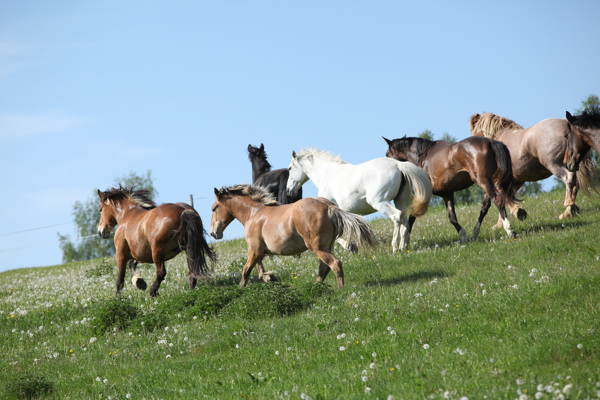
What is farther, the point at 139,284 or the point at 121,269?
the point at 121,269

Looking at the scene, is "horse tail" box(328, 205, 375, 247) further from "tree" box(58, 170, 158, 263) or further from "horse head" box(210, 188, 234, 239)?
"tree" box(58, 170, 158, 263)

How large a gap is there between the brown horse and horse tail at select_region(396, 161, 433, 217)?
4.74 meters

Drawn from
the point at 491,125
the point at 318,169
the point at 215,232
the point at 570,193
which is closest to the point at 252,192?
the point at 215,232

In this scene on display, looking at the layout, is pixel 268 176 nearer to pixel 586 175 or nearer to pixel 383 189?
pixel 383 189

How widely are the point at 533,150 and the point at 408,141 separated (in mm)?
3370

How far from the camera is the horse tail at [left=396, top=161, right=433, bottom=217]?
1338cm

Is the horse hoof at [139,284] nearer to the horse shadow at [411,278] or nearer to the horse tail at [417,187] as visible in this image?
the horse shadow at [411,278]

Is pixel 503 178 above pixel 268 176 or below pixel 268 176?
below

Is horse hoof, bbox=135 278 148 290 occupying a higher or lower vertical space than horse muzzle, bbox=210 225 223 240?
lower

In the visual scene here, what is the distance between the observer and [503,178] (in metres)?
13.4

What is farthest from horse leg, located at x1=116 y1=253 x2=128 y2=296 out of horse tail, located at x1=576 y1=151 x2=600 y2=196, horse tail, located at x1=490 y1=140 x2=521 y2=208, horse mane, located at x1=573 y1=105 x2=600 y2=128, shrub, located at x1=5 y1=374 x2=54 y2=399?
horse tail, located at x1=576 y1=151 x2=600 y2=196

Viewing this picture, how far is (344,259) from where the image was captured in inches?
541

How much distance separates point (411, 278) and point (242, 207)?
3735 mm

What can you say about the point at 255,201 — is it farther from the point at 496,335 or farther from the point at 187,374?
the point at 496,335
